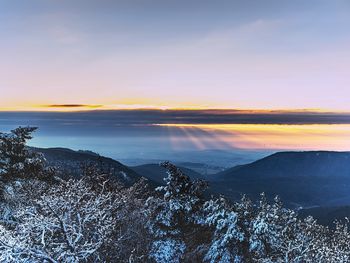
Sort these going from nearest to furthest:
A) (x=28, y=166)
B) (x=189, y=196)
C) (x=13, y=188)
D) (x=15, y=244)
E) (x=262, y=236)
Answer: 1. (x=15, y=244)
2. (x=262, y=236)
3. (x=189, y=196)
4. (x=13, y=188)
5. (x=28, y=166)

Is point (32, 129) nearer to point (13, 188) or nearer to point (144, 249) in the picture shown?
point (13, 188)

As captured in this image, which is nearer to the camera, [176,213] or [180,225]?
[176,213]

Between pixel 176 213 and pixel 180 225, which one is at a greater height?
pixel 176 213

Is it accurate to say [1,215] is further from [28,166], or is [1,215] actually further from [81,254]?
[81,254]

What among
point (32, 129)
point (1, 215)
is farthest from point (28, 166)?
point (1, 215)

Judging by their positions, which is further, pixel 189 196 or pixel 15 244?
pixel 189 196

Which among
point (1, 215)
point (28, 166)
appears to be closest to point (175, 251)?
point (1, 215)

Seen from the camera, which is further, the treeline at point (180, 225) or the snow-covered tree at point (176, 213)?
the snow-covered tree at point (176, 213)

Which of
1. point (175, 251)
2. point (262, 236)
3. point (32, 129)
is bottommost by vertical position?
point (175, 251)

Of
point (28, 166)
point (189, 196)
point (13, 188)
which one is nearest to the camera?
point (189, 196)

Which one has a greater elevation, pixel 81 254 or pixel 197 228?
pixel 81 254

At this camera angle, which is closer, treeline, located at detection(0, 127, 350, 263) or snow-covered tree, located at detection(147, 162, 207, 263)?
treeline, located at detection(0, 127, 350, 263)
